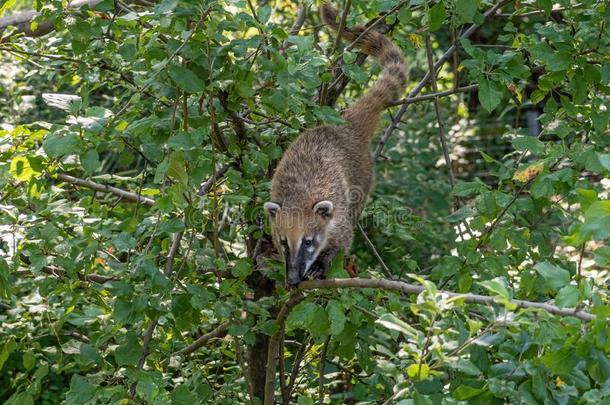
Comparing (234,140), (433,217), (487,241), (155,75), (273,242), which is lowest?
(433,217)

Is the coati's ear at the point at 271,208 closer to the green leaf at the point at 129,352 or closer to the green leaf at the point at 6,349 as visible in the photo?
the green leaf at the point at 129,352

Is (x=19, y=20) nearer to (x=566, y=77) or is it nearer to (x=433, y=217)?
(x=566, y=77)

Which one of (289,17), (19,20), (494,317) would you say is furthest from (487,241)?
(289,17)

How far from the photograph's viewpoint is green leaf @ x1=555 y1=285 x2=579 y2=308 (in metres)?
2.00

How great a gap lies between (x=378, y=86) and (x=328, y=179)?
814mm

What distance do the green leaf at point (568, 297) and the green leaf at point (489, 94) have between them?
118 centimetres

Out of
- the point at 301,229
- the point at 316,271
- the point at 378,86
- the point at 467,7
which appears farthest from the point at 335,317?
the point at 378,86

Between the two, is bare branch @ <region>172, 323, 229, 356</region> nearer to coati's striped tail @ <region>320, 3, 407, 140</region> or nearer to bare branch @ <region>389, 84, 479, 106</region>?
bare branch @ <region>389, 84, 479, 106</region>

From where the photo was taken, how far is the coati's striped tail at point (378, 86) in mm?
4723

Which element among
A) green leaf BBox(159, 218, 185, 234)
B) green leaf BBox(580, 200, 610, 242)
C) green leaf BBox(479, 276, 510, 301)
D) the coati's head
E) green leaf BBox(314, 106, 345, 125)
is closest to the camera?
green leaf BBox(580, 200, 610, 242)

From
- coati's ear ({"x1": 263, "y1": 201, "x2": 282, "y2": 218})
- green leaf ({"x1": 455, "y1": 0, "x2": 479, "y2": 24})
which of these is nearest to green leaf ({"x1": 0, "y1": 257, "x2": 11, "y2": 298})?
coati's ear ({"x1": 263, "y1": 201, "x2": 282, "y2": 218})

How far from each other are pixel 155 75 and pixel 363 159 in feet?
7.46

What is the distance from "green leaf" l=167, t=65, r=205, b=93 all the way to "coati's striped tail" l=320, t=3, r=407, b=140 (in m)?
2.10

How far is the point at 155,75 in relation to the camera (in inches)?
104
